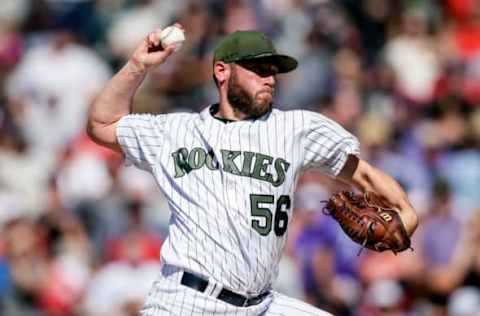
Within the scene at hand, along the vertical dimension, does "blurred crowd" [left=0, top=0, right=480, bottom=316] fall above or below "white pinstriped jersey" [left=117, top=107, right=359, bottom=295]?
below

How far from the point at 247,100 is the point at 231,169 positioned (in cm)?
34

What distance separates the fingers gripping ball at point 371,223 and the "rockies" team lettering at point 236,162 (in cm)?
34

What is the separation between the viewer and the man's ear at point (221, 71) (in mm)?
6422

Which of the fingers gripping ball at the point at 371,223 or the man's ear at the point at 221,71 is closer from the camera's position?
the fingers gripping ball at the point at 371,223

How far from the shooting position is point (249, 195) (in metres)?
6.20

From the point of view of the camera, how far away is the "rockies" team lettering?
20.5ft

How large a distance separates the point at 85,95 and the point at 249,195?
287 inches

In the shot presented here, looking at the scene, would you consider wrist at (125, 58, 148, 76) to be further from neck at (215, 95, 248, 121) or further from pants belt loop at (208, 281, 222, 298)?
pants belt loop at (208, 281, 222, 298)

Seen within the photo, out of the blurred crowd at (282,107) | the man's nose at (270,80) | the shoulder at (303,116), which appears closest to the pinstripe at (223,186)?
the shoulder at (303,116)

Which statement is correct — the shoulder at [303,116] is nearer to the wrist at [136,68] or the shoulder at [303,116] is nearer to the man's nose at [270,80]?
the man's nose at [270,80]

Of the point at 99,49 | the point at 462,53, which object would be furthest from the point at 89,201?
the point at 462,53

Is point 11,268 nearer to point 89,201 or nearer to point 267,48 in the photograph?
point 89,201

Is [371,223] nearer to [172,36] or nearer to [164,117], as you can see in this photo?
[164,117]

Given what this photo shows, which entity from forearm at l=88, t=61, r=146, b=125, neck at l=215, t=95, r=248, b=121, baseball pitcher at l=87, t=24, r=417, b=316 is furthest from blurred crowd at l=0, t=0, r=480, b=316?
forearm at l=88, t=61, r=146, b=125
